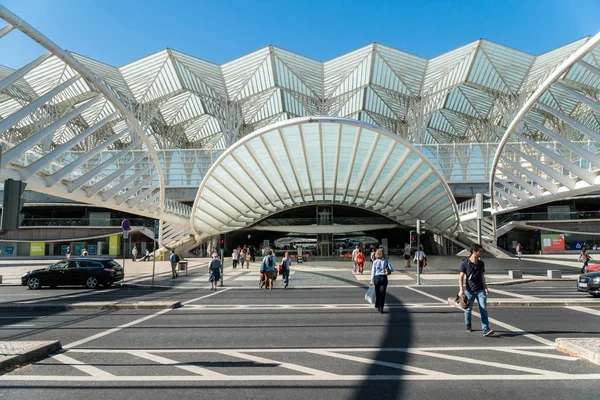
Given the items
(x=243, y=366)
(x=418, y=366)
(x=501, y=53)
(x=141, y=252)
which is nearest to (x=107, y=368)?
(x=243, y=366)

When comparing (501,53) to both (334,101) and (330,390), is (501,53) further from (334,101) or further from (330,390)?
(330,390)

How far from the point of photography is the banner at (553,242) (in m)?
49.8

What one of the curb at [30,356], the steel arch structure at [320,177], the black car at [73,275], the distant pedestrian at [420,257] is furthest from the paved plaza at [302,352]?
the steel arch structure at [320,177]

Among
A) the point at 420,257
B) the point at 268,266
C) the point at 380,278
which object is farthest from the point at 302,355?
the point at 420,257

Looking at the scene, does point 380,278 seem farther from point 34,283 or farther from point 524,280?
point 34,283

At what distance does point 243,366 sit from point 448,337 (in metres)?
4.12

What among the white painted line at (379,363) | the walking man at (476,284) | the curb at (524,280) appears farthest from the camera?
the curb at (524,280)

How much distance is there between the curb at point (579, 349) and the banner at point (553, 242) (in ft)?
163

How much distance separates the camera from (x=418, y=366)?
606cm

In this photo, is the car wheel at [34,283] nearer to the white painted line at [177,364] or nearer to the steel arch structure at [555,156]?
the white painted line at [177,364]

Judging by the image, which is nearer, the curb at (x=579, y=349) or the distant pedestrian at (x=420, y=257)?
the curb at (x=579, y=349)

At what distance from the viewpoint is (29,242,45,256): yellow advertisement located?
53156 millimetres

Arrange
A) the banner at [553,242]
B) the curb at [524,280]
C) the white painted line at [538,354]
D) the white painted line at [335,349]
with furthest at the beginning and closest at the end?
1. the banner at [553,242]
2. the curb at [524,280]
3. the white painted line at [335,349]
4. the white painted line at [538,354]

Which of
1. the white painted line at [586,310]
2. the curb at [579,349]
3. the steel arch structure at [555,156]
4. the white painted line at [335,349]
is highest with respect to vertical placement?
the steel arch structure at [555,156]
